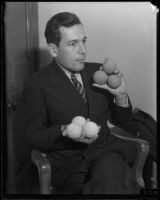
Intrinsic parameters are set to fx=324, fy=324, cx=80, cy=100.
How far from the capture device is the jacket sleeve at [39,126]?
1.10m

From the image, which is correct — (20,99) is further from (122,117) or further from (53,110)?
(122,117)

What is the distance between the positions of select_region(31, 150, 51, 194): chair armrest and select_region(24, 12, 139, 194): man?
2 cm

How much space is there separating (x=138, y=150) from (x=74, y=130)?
271 millimetres

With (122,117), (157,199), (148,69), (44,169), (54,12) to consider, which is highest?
(54,12)

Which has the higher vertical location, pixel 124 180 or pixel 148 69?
pixel 148 69

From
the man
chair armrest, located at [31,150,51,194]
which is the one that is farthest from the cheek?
chair armrest, located at [31,150,51,194]

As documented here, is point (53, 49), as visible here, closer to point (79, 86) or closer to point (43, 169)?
point (79, 86)

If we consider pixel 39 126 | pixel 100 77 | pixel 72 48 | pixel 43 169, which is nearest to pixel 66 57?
pixel 72 48

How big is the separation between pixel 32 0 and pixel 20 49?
7.0 inches

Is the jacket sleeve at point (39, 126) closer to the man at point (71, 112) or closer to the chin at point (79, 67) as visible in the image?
the man at point (71, 112)

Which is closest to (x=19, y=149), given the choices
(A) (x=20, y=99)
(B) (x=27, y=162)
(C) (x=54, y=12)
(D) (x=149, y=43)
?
(B) (x=27, y=162)

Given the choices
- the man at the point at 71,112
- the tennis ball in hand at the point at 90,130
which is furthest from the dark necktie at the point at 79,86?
the tennis ball in hand at the point at 90,130

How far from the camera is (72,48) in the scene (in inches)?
43.9

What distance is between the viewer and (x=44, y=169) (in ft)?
3.61
